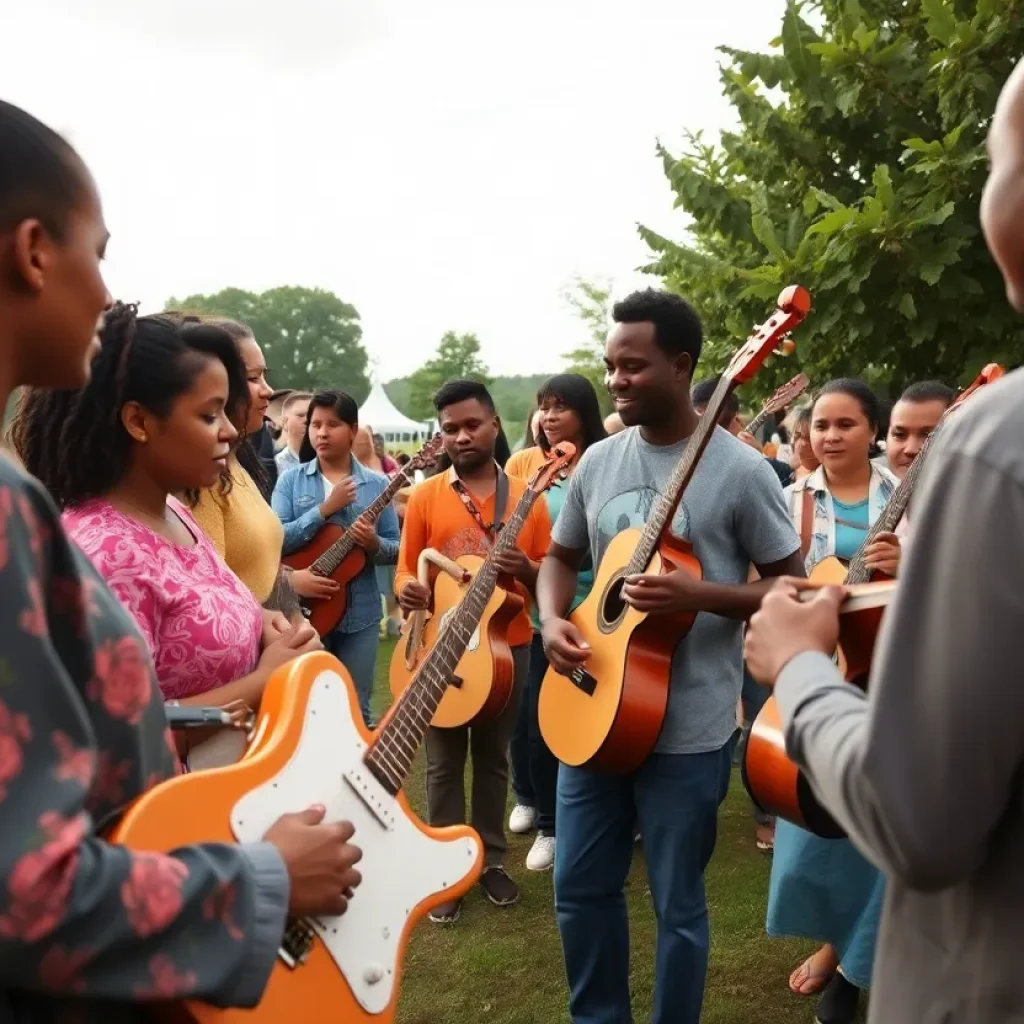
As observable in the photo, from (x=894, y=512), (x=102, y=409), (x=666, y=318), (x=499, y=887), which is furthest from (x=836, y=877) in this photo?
(x=102, y=409)

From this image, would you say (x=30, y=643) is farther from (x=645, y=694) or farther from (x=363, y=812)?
(x=645, y=694)

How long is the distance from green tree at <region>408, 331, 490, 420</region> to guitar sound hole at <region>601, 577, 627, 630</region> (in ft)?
150

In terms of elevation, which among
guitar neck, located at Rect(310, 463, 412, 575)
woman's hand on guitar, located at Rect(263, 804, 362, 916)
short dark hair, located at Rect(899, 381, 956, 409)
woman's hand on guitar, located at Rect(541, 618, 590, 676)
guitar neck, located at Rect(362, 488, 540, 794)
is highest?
woman's hand on guitar, located at Rect(263, 804, 362, 916)

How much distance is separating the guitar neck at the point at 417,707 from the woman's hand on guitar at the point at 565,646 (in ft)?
0.83

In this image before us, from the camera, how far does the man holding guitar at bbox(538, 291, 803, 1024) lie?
280 centimetres

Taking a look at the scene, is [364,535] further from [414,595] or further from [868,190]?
[868,190]

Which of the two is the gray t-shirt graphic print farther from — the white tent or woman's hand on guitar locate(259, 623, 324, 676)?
the white tent

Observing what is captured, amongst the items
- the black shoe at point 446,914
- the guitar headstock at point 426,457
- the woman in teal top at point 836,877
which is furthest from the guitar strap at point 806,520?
the black shoe at point 446,914

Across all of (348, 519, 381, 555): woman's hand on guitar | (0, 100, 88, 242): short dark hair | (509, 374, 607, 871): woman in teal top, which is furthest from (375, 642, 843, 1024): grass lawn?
(0, 100, 88, 242): short dark hair

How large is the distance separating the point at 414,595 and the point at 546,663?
990 millimetres

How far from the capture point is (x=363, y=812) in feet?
6.08

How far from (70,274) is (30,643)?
46cm

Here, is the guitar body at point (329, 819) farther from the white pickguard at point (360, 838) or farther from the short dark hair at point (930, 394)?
the short dark hair at point (930, 394)

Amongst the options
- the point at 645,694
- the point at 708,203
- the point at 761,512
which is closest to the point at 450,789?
the point at 645,694
